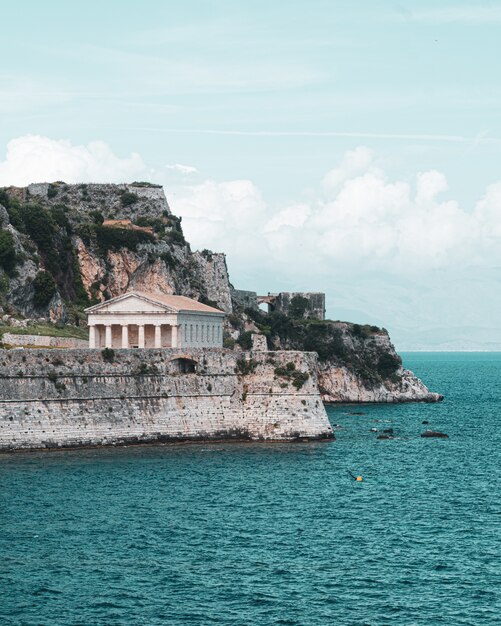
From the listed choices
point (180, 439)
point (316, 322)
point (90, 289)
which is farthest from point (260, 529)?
point (316, 322)

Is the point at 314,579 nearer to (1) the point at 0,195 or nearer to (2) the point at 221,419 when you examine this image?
(2) the point at 221,419

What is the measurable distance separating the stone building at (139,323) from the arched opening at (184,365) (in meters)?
4.46

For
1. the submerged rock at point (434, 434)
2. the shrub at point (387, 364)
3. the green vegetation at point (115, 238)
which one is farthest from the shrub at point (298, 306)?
the submerged rock at point (434, 434)


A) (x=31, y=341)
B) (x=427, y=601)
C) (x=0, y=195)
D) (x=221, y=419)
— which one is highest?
(x=0, y=195)

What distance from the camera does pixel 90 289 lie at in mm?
121500

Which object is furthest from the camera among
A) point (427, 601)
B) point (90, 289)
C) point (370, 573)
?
point (90, 289)

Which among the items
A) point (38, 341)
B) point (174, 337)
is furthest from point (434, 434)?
point (38, 341)

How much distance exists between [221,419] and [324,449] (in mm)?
6619

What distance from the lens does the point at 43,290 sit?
107500 millimetres

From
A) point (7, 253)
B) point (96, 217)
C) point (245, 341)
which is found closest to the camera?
point (7, 253)

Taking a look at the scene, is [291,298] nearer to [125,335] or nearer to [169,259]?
[169,259]

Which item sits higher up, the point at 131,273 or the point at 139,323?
the point at 131,273

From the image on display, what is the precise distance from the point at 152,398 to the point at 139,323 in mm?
9592

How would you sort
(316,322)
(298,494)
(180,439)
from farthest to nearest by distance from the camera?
(316,322) < (180,439) < (298,494)
